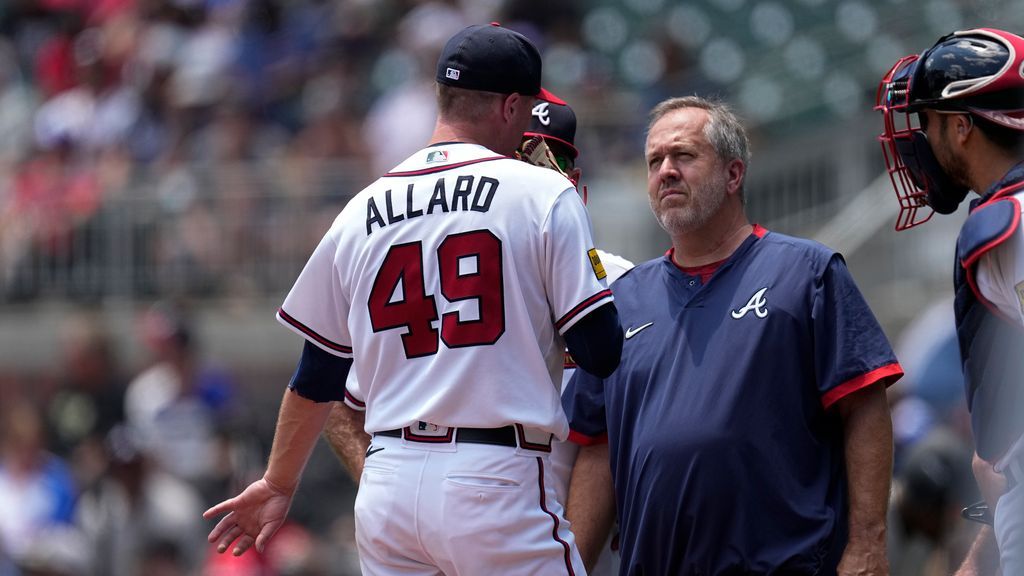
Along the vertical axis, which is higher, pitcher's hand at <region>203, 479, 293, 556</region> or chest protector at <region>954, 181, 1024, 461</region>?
chest protector at <region>954, 181, 1024, 461</region>

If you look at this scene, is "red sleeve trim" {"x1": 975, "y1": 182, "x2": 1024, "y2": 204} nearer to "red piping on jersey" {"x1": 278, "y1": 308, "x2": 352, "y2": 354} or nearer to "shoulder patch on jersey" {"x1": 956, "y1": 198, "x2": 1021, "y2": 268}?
"shoulder patch on jersey" {"x1": 956, "y1": 198, "x2": 1021, "y2": 268}

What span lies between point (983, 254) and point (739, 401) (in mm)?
865

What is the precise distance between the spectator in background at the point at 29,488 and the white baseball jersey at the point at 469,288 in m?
6.86

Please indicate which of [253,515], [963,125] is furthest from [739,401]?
[253,515]

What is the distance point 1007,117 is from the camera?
13.7 feet

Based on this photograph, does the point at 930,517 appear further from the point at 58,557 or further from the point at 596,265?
the point at 58,557

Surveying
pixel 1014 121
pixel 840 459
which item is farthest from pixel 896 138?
pixel 840 459

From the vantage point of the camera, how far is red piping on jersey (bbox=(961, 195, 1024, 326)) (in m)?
3.88

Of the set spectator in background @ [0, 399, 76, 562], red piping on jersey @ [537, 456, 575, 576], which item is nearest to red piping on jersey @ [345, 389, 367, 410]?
red piping on jersey @ [537, 456, 575, 576]

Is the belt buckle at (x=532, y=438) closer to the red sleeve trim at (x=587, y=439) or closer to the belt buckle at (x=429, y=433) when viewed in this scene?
the belt buckle at (x=429, y=433)

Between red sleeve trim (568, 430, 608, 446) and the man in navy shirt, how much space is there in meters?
0.15

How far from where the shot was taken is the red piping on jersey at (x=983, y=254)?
3.88 metres

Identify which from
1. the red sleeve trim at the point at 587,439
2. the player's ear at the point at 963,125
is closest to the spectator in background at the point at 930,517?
the red sleeve trim at the point at 587,439

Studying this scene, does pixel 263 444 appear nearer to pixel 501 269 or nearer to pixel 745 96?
pixel 745 96
